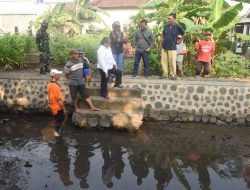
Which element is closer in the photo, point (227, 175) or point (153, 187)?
point (153, 187)

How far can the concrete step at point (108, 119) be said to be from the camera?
955cm

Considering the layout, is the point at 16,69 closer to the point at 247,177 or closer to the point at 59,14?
the point at 247,177

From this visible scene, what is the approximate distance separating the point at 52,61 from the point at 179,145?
623 centimetres

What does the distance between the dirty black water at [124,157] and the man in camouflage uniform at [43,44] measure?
1960mm

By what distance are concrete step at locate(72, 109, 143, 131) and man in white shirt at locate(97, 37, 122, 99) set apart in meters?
0.71

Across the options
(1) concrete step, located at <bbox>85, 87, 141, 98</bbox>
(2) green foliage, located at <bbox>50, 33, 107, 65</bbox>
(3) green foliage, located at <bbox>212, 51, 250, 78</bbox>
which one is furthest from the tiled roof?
(1) concrete step, located at <bbox>85, 87, 141, 98</bbox>

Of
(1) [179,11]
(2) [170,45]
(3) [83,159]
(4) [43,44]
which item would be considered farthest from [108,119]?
(1) [179,11]

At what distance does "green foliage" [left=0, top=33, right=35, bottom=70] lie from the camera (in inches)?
473

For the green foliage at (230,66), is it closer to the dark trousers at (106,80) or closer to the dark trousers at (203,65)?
the dark trousers at (203,65)

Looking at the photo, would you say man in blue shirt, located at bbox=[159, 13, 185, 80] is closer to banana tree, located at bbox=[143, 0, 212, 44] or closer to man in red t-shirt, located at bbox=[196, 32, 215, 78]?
man in red t-shirt, located at bbox=[196, 32, 215, 78]

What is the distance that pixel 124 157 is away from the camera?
7887 millimetres

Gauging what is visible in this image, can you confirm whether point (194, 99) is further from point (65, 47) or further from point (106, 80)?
point (65, 47)

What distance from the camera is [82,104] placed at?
10.3 metres

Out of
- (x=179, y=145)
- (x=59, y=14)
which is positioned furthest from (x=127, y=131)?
(x=59, y=14)
